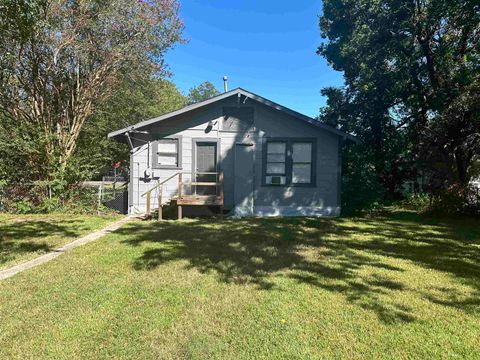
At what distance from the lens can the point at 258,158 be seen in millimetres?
10836

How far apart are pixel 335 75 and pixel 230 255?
45.2 ft

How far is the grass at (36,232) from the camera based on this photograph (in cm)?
574

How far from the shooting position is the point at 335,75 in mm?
16328

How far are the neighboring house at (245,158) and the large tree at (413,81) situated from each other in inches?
144

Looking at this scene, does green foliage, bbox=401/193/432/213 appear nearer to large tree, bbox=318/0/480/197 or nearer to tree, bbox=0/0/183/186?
large tree, bbox=318/0/480/197

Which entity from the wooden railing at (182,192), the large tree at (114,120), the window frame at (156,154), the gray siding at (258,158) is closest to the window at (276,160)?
the gray siding at (258,158)

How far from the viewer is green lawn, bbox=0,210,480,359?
2.83 meters

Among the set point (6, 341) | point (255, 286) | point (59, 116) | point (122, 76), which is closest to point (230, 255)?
point (255, 286)

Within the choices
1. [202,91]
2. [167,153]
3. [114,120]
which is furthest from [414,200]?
[202,91]

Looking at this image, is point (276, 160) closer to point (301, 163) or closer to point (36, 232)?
point (301, 163)

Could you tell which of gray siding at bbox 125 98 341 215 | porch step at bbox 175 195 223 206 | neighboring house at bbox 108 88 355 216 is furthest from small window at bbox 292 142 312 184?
porch step at bbox 175 195 223 206

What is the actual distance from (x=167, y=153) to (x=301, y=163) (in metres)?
4.80

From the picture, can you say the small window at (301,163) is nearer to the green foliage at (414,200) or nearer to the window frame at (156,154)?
the window frame at (156,154)

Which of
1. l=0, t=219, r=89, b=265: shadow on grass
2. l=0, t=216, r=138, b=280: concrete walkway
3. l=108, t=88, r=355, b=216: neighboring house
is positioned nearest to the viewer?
l=0, t=216, r=138, b=280: concrete walkway
